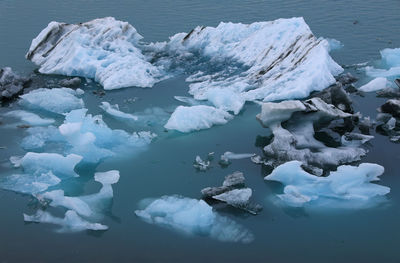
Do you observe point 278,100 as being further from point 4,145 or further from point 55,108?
point 4,145

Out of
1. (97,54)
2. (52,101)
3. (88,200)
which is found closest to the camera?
(88,200)

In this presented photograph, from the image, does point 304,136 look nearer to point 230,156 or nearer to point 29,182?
point 230,156

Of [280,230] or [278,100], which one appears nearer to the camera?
[280,230]

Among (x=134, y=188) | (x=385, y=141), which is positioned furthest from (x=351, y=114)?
(x=134, y=188)

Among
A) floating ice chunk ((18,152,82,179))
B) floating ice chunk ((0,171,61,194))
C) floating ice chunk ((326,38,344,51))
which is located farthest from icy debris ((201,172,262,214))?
floating ice chunk ((326,38,344,51))

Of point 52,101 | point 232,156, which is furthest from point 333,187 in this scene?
point 52,101

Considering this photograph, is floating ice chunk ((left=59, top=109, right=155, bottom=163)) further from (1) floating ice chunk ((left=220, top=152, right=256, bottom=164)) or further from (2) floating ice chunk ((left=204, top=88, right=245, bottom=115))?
(2) floating ice chunk ((left=204, top=88, right=245, bottom=115))
